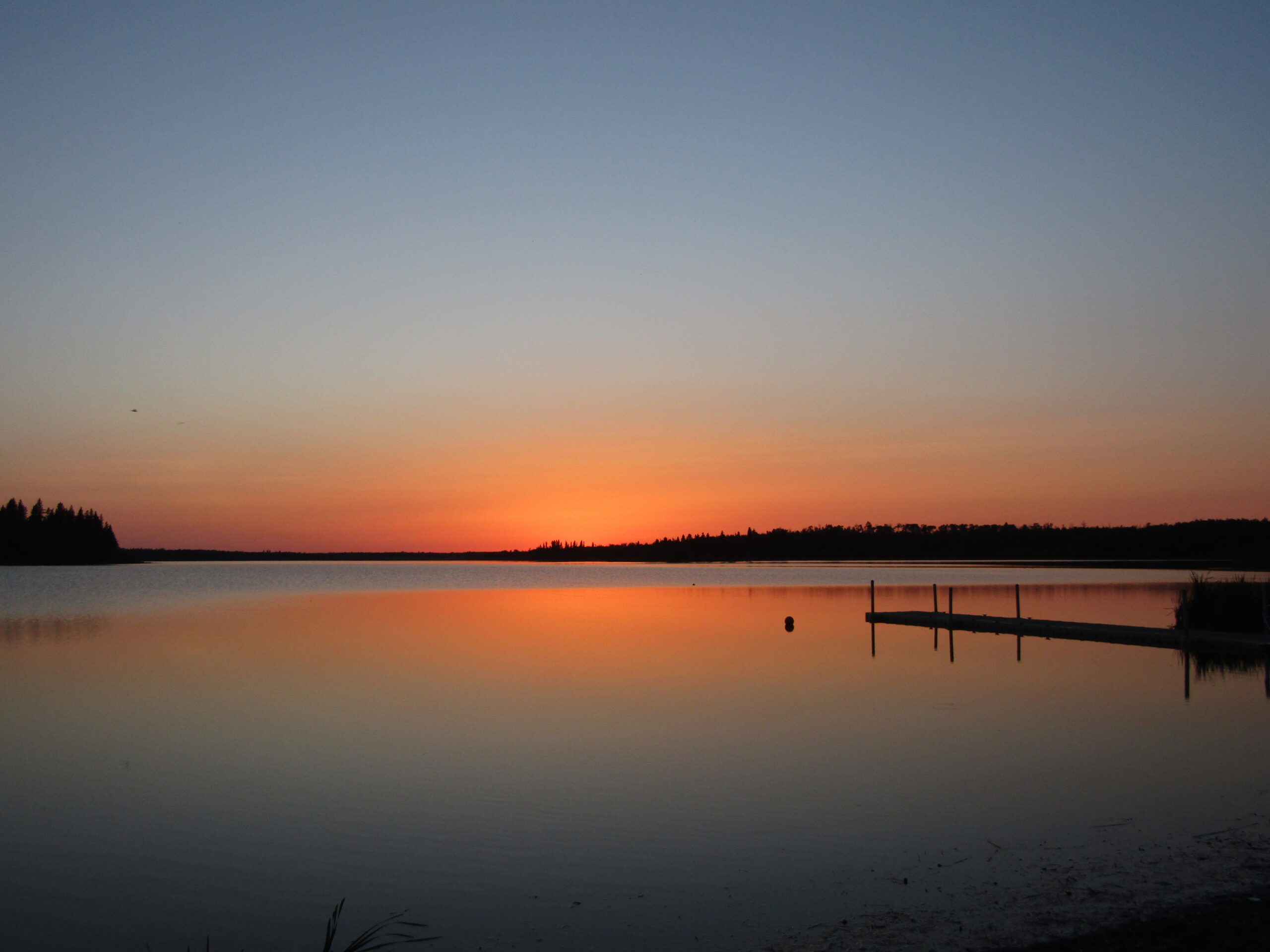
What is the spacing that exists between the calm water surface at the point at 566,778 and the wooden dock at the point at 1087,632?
0.96 metres

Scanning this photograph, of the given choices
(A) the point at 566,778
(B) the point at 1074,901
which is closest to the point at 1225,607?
(A) the point at 566,778

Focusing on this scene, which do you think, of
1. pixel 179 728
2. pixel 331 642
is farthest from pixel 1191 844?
pixel 331 642

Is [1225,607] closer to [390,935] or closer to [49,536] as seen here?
[390,935]

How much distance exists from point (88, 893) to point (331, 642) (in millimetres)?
20750

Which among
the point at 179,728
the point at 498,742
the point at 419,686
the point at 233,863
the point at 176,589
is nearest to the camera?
the point at 233,863

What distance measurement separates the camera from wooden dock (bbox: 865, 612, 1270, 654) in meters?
22.0

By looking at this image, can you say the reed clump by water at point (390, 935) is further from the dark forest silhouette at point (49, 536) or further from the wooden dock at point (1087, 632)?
the dark forest silhouette at point (49, 536)

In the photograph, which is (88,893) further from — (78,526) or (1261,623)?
(78,526)

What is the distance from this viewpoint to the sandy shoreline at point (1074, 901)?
230 inches

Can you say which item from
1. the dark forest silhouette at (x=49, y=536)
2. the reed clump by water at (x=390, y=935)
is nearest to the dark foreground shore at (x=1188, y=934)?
the reed clump by water at (x=390, y=935)

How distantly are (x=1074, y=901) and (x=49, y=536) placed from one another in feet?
413

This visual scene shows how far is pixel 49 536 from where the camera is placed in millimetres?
110312

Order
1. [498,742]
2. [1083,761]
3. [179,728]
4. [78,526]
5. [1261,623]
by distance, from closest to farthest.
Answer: [1083,761], [498,742], [179,728], [1261,623], [78,526]

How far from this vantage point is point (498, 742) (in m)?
13.4
